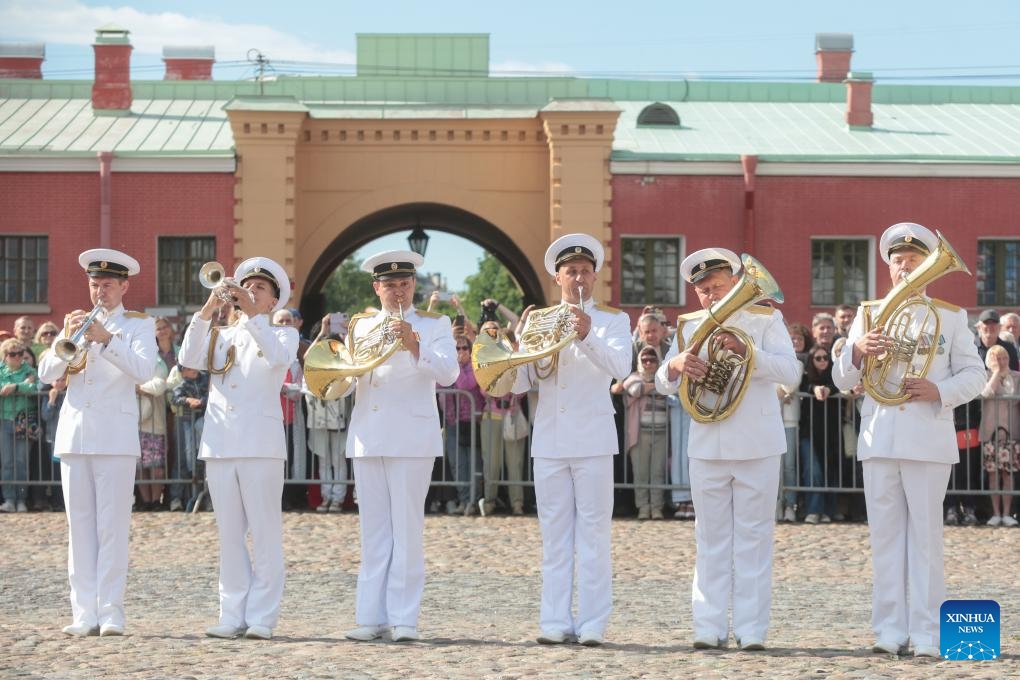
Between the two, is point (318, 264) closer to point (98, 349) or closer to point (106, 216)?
point (106, 216)

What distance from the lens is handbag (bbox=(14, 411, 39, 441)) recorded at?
16719mm

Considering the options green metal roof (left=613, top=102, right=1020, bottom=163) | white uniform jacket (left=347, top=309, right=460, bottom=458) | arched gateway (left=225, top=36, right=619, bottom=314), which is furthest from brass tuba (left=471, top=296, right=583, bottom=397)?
green metal roof (left=613, top=102, right=1020, bottom=163)

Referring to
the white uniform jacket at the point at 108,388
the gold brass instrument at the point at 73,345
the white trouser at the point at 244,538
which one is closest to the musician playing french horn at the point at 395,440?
the white trouser at the point at 244,538

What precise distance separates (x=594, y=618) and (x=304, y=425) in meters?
7.57

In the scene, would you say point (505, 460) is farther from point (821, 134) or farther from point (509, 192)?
point (821, 134)

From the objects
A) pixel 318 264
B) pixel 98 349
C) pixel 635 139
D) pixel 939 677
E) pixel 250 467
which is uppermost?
pixel 635 139

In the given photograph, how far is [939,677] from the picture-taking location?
8.27 meters

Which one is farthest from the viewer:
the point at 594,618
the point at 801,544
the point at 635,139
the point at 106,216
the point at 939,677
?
the point at 635,139

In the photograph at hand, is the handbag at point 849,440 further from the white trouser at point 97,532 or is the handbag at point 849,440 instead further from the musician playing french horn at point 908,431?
the white trouser at point 97,532

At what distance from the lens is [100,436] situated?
10.1 m

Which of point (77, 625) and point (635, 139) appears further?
point (635, 139)

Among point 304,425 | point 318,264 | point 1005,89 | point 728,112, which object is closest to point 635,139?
point 728,112

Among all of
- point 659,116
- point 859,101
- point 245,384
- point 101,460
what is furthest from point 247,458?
point 859,101

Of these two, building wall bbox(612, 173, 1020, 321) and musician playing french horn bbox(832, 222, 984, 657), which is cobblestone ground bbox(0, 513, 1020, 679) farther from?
building wall bbox(612, 173, 1020, 321)
